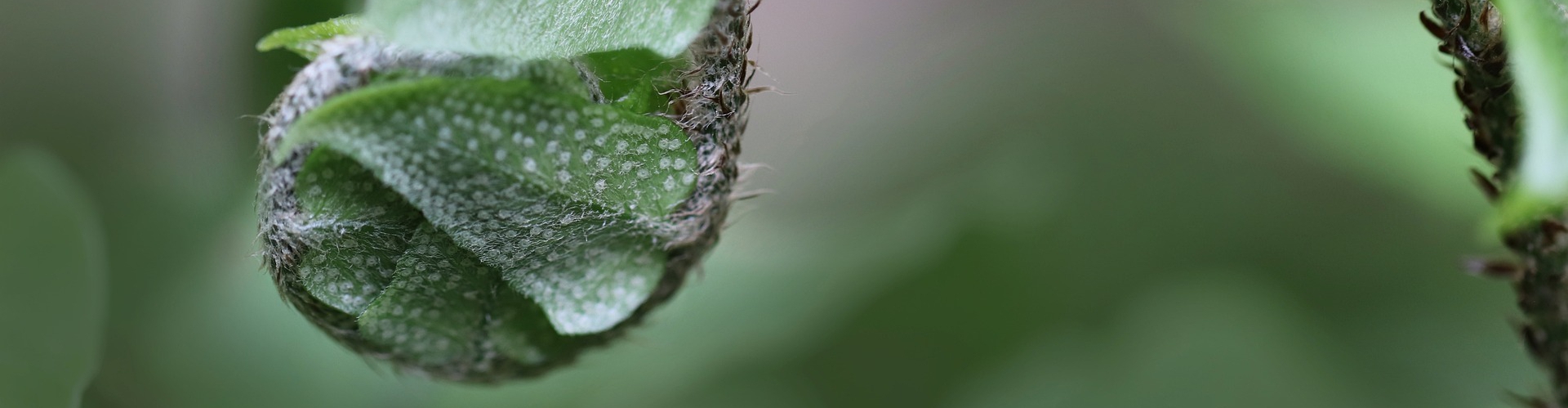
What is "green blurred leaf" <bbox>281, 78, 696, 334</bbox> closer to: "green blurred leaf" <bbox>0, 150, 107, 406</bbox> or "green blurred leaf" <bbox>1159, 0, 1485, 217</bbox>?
"green blurred leaf" <bbox>0, 150, 107, 406</bbox>

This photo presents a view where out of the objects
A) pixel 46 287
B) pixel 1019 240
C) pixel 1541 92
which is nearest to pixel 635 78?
pixel 1541 92

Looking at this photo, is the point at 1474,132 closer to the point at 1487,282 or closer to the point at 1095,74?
the point at 1487,282

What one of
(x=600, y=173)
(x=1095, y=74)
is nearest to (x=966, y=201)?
→ (x=1095, y=74)

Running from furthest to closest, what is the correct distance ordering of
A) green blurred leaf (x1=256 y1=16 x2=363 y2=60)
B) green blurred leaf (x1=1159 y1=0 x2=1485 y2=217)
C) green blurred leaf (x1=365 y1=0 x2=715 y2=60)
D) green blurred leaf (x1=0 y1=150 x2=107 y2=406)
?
green blurred leaf (x1=1159 y1=0 x2=1485 y2=217) < green blurred leaf (x1=0 y1=150 x2=107 y2=406) < green blurred leaf (x1=256 y1=16 x2=363 y2=60) < green blurred leaf (x1=365 y1=0 x2=715 y2=60)

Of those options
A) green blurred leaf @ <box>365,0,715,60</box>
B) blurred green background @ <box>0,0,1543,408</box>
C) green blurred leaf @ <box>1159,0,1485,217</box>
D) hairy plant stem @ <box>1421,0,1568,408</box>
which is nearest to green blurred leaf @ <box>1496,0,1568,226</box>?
hairy plant stem @ <box>1421,0,1568,408</box>

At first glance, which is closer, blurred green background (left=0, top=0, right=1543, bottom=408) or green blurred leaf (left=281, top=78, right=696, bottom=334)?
green blurred leaf (left=281, top=78, right=696, bottom=334)
